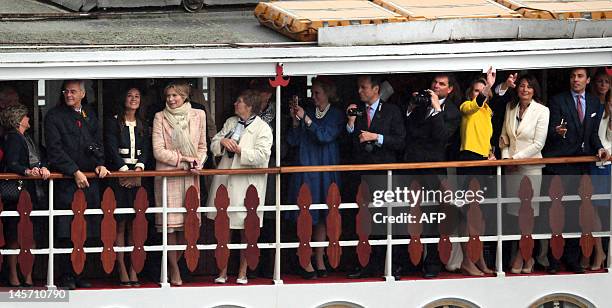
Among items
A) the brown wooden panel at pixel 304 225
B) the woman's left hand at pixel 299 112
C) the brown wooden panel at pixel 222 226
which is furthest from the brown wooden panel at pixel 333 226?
the brown wooden panel at pixel 222 226

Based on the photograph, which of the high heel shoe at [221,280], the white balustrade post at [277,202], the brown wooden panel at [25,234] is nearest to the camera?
the brown wooden panel at [25,234]

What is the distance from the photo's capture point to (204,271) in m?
20.4

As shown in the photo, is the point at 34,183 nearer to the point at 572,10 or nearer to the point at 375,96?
the point at 375,96

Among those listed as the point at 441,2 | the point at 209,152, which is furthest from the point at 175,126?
the point at 441,2

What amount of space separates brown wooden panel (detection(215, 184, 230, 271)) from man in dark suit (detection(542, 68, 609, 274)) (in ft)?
11.1

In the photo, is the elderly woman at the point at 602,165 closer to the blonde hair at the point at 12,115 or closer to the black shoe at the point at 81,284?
the black shoe at the point at 81,284

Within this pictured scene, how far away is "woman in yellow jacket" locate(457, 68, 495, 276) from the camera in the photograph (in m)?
19.7

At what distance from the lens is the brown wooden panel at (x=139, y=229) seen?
19328mm

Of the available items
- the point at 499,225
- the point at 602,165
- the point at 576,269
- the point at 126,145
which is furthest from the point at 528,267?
the point at 126,145

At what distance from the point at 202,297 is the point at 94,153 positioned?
1.84 m

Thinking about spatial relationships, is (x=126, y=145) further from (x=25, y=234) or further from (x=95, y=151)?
(x=25, y=234)

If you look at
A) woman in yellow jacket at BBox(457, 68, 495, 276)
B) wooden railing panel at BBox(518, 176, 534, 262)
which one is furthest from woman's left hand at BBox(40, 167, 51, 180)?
wooden railing panel at BBox(518, 176, 534, 262)

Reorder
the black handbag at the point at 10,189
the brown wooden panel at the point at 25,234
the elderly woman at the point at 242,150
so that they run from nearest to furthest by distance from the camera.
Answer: the brown wooden panel at the point at 25,234
the black handbag at the point at 10,189
the elderly woman at the point at 242,150

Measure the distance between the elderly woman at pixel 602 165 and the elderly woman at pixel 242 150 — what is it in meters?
3.50
